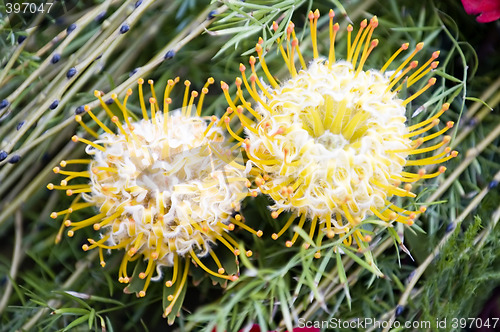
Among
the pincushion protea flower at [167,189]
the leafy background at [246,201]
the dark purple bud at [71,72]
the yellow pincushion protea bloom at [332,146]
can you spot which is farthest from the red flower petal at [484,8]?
the dark purple bud at [71,72]

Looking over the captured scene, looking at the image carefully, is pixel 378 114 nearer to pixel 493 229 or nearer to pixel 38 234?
pixel 493 229

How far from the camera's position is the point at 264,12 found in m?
0.53

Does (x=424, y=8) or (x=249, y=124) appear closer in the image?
(x=249, y=124)

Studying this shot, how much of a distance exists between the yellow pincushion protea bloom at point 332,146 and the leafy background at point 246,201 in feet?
0.25

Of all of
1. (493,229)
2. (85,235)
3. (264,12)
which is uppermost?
(264,12)

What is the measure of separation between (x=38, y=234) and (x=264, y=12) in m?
0.35

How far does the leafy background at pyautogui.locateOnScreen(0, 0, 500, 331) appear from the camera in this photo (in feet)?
1.77

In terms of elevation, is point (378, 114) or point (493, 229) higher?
point (378, 114)

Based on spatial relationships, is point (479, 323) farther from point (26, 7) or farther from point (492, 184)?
point (26, 7)

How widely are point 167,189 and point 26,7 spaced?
290 millimetres

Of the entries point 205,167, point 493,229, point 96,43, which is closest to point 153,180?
point 205,167

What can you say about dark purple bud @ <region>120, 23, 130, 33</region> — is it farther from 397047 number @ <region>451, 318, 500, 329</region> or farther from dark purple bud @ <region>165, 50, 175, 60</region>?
397047 number @ <region>451, 318, 500, 329</region>

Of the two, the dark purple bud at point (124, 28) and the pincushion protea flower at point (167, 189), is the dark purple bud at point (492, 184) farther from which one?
the dark purple bud at point (124, 28)

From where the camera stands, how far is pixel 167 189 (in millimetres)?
501
